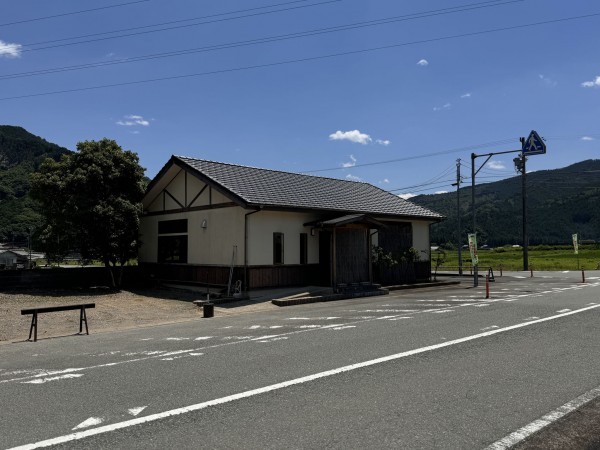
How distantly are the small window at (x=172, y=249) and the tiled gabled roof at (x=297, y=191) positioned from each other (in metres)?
3.43

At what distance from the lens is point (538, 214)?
114 m

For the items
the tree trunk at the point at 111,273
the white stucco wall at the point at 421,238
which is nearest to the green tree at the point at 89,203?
the tree trunk at the point at 111,273

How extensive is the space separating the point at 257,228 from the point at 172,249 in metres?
5.67

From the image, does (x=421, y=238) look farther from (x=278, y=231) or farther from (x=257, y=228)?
(x=257, y=228)

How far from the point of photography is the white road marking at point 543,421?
389 cm

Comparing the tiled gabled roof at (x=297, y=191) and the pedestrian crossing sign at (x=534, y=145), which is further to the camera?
the pedestrian crossing sign at (x=534, y=145)

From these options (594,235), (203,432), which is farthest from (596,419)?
(594,235)

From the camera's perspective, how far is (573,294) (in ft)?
56.1

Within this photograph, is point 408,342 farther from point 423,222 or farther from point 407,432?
point 423,222

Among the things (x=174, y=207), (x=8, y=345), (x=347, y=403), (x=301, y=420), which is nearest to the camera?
(x=301, y=420)

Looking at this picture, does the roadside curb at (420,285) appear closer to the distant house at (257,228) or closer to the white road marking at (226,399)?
the distant house at (257,228)

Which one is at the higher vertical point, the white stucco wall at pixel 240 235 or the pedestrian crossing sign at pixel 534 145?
the pedestrian crossing sign at pixel 534 145

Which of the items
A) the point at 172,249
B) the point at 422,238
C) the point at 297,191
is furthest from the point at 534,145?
the point at 172,249

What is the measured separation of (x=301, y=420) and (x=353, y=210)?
1566 cm
